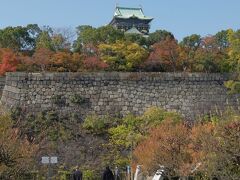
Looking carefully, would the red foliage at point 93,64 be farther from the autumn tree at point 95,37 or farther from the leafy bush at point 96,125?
the leafy bush at point 96,125

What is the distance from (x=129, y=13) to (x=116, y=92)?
2303 cm

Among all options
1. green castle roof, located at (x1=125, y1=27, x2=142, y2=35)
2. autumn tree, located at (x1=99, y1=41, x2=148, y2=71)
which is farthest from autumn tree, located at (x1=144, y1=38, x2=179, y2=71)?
green castle roof, located at (x1=125, y1=27, x2=142, y2=35)

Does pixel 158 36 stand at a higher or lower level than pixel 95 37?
higher

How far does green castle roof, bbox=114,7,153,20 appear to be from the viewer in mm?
46816

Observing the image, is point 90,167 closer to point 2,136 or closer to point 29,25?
point 2,136

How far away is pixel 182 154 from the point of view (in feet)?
44.3

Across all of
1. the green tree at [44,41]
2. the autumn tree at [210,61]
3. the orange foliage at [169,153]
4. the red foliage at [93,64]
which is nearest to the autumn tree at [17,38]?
the green tree at [44,41]

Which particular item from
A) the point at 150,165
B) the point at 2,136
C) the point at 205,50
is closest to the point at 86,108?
the point at 205,50

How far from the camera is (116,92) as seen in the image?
25.9 m

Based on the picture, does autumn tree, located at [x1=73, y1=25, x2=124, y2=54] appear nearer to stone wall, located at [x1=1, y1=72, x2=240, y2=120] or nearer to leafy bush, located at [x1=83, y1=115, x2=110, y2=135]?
stone wall, located at [x1=1, y1=72, x2=240, y2=120]

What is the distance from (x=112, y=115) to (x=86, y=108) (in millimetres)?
1293

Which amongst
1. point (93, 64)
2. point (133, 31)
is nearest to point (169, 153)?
point (93, 64)

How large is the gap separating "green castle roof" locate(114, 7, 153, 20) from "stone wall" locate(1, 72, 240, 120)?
68.5 feet

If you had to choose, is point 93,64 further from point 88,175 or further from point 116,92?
point 88,175
